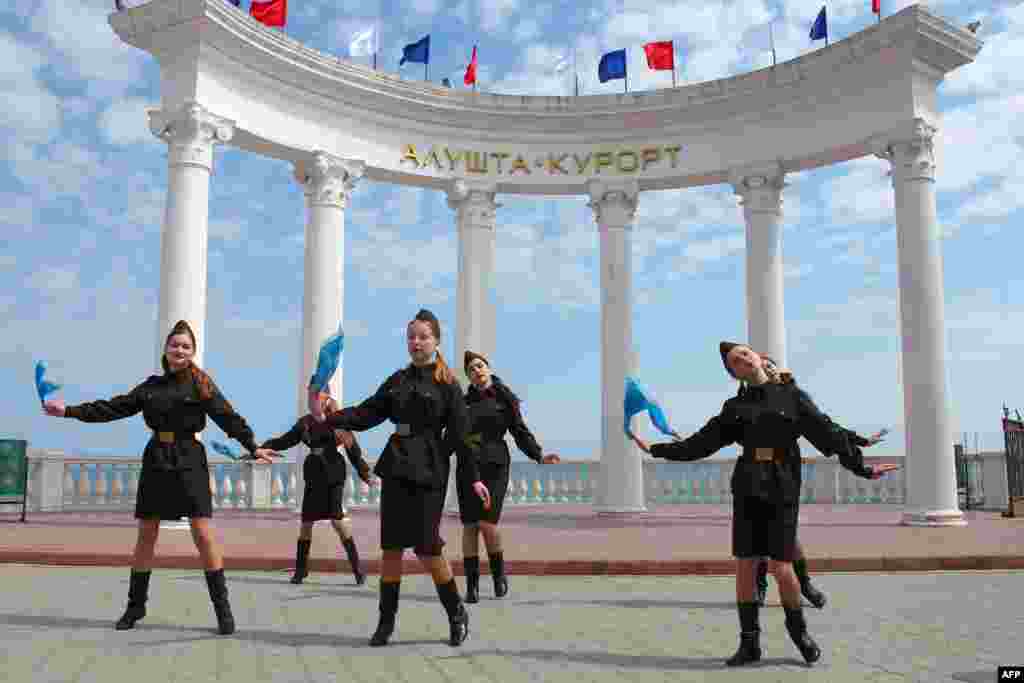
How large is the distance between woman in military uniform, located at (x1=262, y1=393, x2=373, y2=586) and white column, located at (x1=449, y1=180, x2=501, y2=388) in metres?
11.6

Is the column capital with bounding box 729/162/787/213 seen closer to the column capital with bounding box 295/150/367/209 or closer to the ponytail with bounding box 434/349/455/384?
the column capital with bounding box 295/150/367/209

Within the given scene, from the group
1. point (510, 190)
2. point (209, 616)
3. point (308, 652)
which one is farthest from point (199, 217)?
point (308, 652)

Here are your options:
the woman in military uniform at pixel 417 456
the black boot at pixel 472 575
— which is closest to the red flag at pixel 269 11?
the black boot at pixel 472 575

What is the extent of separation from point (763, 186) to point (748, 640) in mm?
17083

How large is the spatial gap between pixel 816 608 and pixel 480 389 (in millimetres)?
3762

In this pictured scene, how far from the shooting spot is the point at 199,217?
1741cm

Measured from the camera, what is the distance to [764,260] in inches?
834

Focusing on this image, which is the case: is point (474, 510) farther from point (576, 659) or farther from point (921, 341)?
point (921, 341)

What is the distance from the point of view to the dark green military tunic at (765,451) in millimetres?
6078

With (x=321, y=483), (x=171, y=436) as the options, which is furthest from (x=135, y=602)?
(x=321, y=483)

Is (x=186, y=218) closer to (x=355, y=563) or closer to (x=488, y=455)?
A: (x=355, y=563)

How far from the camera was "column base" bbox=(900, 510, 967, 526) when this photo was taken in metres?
17.5

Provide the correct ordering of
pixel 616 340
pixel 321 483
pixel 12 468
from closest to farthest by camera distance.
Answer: pixel 321 483
pixel 12 468
pixel 616 340

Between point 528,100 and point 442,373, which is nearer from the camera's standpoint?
point 442,373
